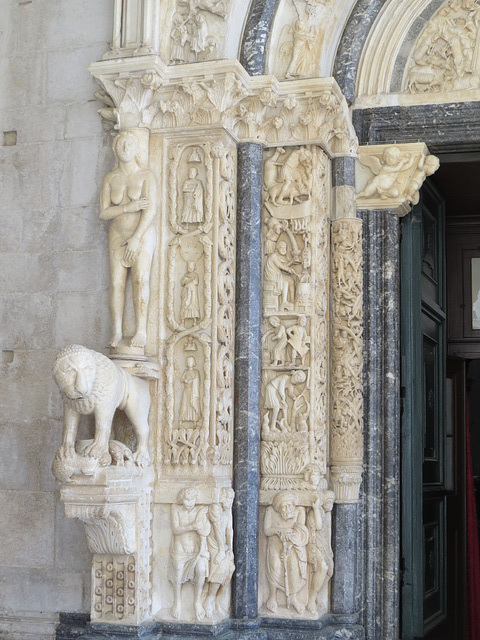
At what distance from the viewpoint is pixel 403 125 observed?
18.8 ft

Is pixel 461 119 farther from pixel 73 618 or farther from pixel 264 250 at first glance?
pixel 73 618

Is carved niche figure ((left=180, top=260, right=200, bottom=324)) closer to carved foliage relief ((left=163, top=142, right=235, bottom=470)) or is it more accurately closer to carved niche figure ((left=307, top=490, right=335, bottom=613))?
carved foliage relief ((left=163, top=142, right=235, bottom=470))

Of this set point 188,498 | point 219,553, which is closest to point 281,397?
point 188,498

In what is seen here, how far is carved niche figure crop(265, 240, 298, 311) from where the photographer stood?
209 inches

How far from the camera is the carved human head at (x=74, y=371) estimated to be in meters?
4.31

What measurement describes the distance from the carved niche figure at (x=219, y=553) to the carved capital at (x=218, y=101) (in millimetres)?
1900

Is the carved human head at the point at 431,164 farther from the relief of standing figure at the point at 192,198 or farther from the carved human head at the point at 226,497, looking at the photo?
the carved human head at the point at 226,497

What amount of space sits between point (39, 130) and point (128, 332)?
1.29m

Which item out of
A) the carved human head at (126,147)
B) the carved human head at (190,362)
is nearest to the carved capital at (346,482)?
the carved human head at (190,362)

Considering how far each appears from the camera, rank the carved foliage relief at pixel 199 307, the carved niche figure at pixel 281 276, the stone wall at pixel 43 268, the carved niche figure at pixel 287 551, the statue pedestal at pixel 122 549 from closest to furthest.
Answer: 1. the statue pedestal at pixel 122 549
2. the carved foliage relief at pixel 199 307
3. the carved niche figure at pixel 287 551
4. the stone wall at pixel 43 268
5. the carved niche figure at pixel 281 276

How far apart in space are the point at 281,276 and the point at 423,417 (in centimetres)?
139

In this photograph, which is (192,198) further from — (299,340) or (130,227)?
(299,340)

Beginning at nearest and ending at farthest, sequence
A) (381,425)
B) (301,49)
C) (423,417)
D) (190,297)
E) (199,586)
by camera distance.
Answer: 1. (199,586)
2. (190,297)
3. (301,49)
4. (381,425)
5. (423,417)

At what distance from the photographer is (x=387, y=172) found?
18.6ft
